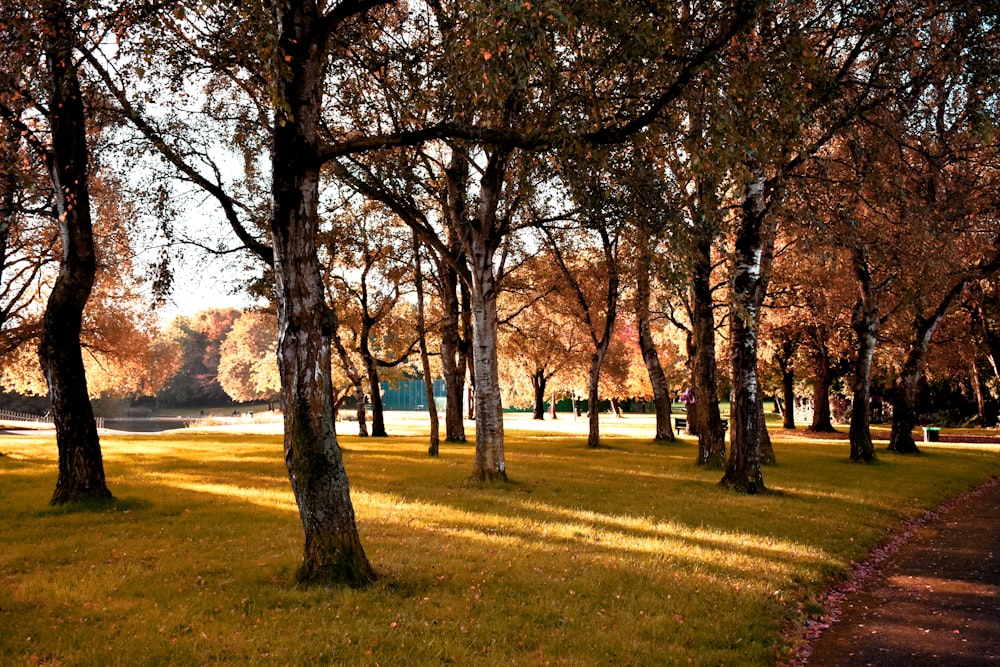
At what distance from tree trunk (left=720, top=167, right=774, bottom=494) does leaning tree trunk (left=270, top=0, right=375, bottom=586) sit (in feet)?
34.5

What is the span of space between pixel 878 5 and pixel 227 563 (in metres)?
16.1

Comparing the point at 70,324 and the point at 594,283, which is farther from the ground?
the point at 594,283

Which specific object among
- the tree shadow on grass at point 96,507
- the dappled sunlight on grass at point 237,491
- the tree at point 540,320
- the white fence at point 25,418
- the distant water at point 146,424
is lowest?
the distant water at point 146,424

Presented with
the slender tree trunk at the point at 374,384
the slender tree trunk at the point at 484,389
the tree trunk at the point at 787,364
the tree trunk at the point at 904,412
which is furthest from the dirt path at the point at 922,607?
the tree trunk at the point at 787,364

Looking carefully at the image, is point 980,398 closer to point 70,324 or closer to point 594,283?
point 594,283

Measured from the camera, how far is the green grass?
609 cm

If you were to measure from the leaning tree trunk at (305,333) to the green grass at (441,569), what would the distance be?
0.57m

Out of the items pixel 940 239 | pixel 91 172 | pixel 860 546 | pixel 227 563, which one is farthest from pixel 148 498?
pixel 940 239

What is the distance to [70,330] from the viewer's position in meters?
12.6

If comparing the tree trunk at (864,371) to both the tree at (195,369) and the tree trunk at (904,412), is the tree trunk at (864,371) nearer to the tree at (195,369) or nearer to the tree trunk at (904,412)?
the tree trunk at (904,412)

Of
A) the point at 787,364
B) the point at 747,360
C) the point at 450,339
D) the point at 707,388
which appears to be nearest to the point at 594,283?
the point at 450,339

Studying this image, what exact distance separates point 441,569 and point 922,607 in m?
5.70

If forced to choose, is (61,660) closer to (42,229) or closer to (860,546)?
(860,546)

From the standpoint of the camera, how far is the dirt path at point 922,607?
6453mm
